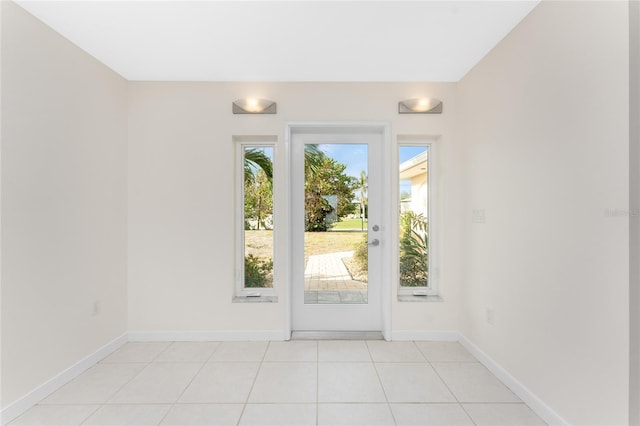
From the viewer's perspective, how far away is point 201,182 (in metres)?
2.90

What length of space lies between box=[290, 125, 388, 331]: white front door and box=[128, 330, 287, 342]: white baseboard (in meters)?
0.30

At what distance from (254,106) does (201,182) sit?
2.90ft

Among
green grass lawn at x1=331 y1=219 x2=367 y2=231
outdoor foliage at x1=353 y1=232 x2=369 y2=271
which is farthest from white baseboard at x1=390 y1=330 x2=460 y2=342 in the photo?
green grass lawn at x1=331 y1=219 x2=367 y2=231

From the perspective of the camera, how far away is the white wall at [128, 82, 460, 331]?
2.90 m

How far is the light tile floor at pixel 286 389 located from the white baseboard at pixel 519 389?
40mm

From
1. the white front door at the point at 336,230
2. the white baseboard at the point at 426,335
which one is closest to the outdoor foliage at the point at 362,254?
the white front door at the point at 336,230

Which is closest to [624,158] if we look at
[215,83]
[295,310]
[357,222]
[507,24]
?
[507,24]

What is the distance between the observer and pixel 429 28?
84.2 inches

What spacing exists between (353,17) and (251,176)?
1713 millimetres

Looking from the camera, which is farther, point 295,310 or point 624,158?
point 295,310

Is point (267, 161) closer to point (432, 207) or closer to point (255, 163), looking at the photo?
point (255, 163)

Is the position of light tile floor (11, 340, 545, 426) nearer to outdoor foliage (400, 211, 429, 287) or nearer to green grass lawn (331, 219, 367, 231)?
outdoor foliage (400, 211, 429, 287)

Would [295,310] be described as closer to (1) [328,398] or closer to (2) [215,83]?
(1) [328,398]

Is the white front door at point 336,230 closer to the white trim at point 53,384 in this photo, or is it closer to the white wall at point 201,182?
the white wall at point 201,182
